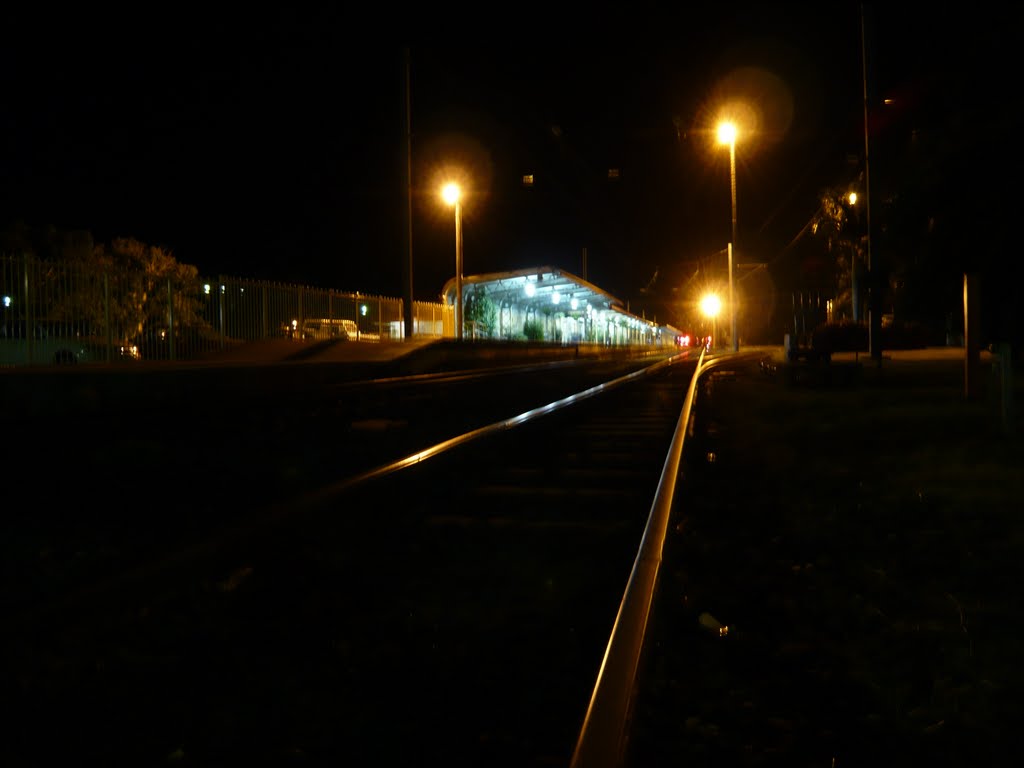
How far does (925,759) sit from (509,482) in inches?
205

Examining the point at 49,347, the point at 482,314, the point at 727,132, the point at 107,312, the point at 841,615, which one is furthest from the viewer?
the point at 482,314

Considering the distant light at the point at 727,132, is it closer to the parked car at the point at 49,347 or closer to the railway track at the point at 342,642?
the parked car at the point at 49,347

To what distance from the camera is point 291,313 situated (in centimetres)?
2517

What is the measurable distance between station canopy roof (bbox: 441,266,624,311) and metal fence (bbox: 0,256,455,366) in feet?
57.1

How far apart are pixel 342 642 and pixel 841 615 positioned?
229cm

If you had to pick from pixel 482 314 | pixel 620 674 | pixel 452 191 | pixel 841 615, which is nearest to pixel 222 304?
pixel 452 191

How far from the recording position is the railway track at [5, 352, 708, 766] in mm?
2670

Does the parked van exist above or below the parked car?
above

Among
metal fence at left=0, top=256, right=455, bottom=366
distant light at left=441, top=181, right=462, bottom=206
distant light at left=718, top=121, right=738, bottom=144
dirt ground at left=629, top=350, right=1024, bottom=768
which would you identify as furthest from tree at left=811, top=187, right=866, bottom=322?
dirt ground at left=629, top=350, right=1024, bottom=768

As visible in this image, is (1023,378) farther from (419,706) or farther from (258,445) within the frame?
(419,706)

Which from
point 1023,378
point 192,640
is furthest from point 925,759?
point 1023,378

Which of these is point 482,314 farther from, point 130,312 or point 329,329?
point 130,312

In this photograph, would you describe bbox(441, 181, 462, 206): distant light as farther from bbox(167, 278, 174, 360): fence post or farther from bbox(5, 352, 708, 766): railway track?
bbox(5, 352, 708, 766): railway track

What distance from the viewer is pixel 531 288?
162 feet
